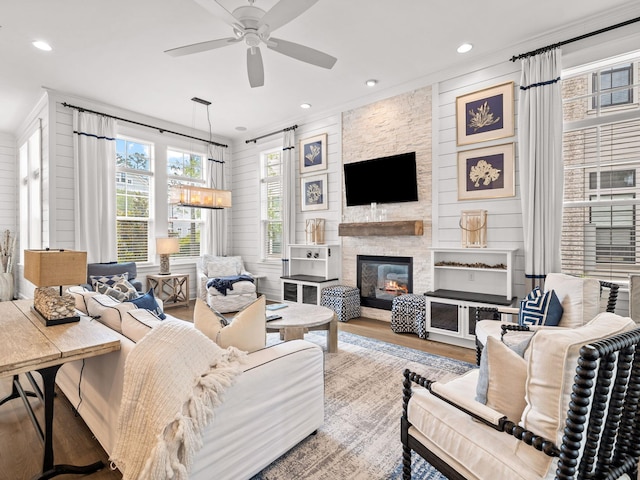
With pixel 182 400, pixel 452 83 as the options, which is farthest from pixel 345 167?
pixel 182 400

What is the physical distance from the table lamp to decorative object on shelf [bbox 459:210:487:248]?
3.79 metres

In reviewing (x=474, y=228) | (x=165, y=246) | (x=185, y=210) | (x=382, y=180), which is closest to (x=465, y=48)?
(x=382, y=180)

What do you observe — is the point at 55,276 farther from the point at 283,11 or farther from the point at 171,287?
the point at 171,287

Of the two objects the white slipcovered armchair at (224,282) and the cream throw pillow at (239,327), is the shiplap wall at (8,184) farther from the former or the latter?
the cream throw pillow at (239,327)

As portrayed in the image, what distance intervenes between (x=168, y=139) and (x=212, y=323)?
5309mm

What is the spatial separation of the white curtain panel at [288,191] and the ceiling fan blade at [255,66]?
258cm

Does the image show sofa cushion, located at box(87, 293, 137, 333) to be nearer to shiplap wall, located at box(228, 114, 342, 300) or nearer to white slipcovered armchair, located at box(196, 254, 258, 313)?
white slipcovered armchair, located at box(196, 254, 258, 313)

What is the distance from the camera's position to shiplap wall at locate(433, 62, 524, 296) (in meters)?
3.77

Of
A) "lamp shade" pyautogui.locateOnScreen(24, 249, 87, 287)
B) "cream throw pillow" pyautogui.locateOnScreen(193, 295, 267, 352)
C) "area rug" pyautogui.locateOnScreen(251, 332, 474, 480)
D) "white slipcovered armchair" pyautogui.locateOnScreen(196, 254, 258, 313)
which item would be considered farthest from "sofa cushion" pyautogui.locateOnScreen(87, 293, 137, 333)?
"white slipcovered armchair" pyautogui.locateOnScreen(196, 254, 258, 313)

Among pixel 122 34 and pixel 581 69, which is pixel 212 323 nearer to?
pixel 122 34

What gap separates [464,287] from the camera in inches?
162

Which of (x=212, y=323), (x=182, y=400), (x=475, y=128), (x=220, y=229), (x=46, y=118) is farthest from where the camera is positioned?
(x=220, y=229)

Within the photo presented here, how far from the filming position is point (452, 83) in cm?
421

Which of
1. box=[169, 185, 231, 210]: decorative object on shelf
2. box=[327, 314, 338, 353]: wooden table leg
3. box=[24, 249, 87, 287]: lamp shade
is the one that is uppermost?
box=[169, 185, 231, 210]: decorative object on shelf
